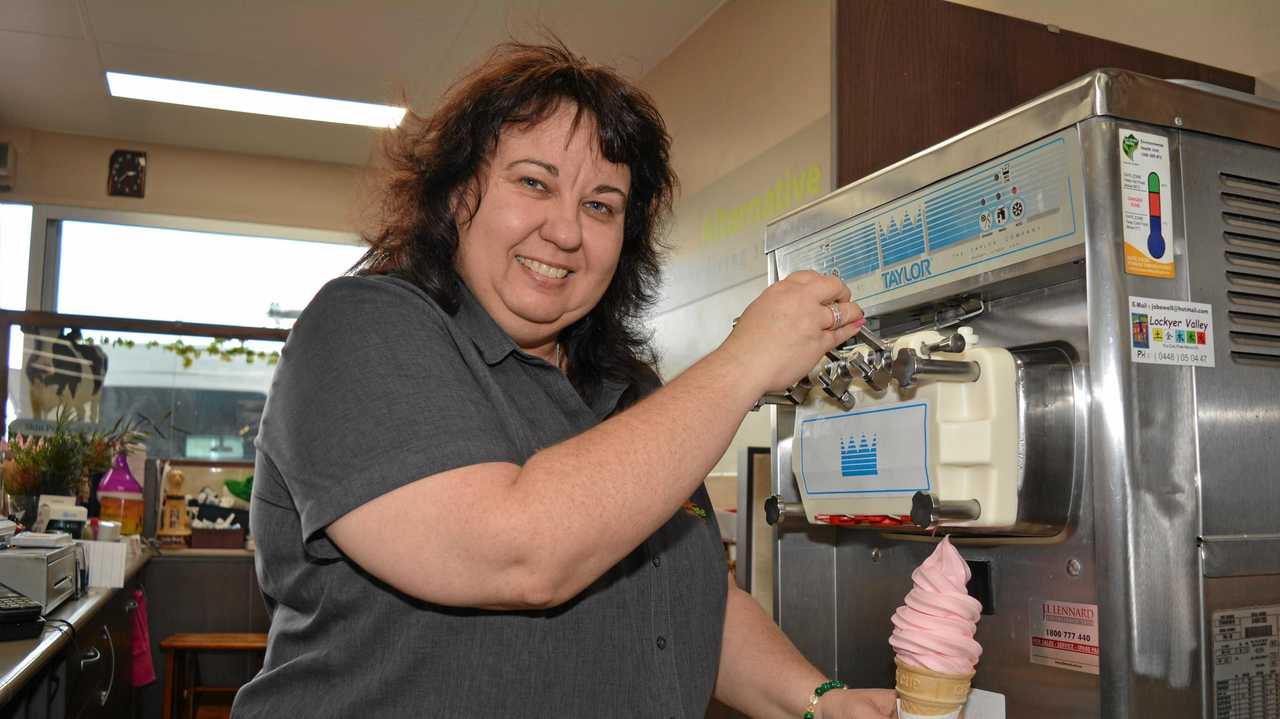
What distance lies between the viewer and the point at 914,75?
57.3 inches

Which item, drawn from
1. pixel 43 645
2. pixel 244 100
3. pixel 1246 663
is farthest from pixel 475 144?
pixel 244 100

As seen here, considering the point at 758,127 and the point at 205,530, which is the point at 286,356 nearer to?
the point at 758,127

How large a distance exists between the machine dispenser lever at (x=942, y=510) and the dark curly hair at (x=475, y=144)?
0.48m

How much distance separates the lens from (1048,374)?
3.07 feet

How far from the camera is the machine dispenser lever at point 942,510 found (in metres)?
0.93

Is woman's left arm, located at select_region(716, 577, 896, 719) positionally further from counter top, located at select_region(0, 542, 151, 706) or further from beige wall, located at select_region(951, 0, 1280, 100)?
beige wall, located at select_region(951, 0, 1280, 100)

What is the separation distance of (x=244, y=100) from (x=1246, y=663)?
5009 mm

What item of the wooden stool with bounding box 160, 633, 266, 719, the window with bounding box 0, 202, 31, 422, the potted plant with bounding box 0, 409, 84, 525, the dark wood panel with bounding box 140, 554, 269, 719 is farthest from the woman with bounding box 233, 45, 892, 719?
the window with bounding box 0, 202, 31, 422

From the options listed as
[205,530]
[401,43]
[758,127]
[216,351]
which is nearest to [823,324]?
[758,127]

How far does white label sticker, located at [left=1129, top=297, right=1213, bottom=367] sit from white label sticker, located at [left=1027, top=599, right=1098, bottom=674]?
0.22 meters

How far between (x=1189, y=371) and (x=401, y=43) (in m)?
3.89

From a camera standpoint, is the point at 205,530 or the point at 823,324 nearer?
the point at 823,324

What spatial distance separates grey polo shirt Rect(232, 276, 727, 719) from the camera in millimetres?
882

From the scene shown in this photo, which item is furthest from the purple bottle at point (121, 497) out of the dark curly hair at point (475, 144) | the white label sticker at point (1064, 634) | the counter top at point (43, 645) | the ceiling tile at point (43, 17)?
the white label sticker at point (1064, 634)
